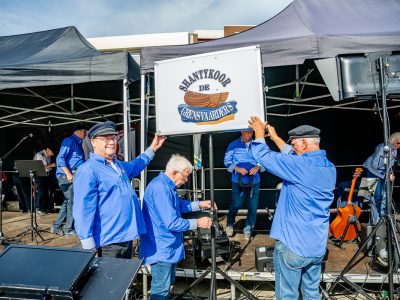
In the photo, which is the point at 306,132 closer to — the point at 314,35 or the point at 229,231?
the point at 314,35

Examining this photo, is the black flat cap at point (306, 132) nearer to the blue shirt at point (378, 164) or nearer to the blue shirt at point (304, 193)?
the blue shirt at point (304, 193)

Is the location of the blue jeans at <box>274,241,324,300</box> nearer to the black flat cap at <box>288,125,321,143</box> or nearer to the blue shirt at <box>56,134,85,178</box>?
the black flat cap at <box>288,125,321,143</box>

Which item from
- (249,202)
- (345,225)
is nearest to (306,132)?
(249,202)

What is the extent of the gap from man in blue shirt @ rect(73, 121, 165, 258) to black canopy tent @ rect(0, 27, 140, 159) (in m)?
1.43

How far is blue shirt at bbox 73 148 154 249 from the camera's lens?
8.10 ft

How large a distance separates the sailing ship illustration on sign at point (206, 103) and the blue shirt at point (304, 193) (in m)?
0.36

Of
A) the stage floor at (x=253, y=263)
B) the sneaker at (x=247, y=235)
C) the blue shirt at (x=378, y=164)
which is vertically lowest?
the stage floor at (x=253, y=263)

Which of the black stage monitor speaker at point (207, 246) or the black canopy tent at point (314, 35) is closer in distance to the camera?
the black canopy tent at point (314, 35)

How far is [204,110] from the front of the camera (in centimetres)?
258

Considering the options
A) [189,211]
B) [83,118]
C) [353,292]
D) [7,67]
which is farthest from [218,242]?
[83,118]

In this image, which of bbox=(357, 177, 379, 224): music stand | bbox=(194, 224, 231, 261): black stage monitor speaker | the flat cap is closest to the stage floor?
bbox=(194, 224, 231, 261): black stage monitor speaker

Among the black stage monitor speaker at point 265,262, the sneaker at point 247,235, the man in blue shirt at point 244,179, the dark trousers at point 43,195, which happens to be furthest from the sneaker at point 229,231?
the dark trousers at point 43,195

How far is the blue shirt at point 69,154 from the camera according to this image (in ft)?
17.0

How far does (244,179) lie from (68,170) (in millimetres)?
2824
